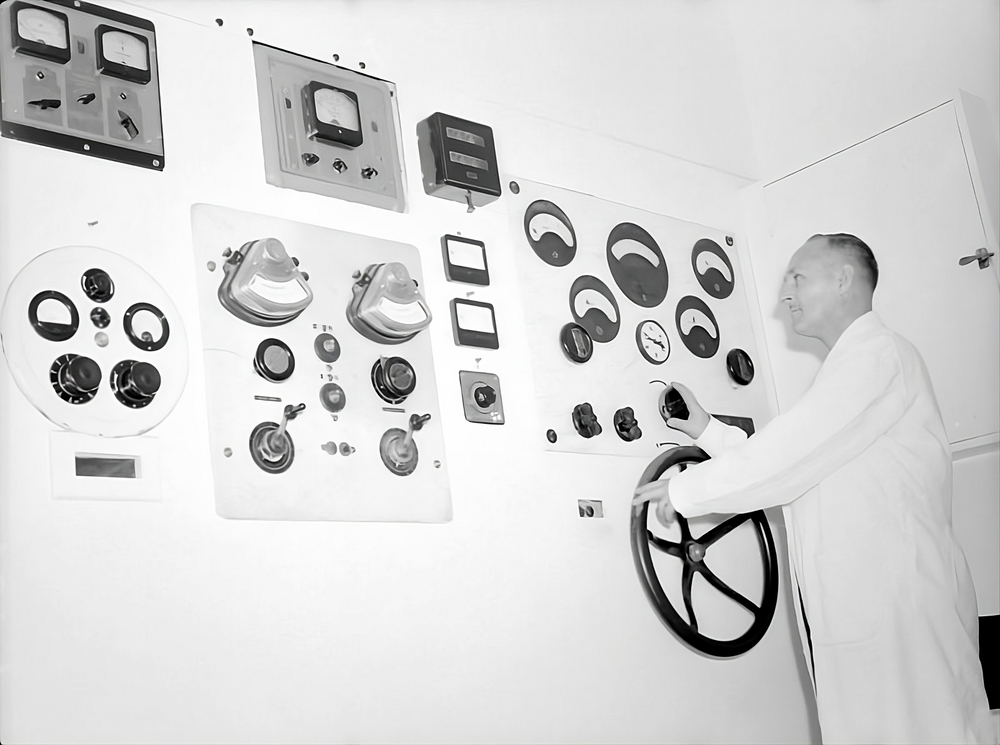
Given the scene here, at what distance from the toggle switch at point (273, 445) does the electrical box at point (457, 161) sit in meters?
0.89

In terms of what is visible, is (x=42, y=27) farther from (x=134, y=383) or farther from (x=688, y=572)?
(x=688, y=572)

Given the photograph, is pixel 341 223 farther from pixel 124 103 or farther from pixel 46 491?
pixel 46 491

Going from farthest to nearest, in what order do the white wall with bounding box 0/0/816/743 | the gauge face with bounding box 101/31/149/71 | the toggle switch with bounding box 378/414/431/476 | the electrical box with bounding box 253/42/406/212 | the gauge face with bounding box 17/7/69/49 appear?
1. the electrical box with bounding box 253/42/406/212
2. the toggle switch with bounding box 378/414/431/476
3. the gauge face with bounding box 101/31/149/71
4. the gauge face with bounding box 17/7/69/49
5. the white wall with bounding box 0/0/816/743

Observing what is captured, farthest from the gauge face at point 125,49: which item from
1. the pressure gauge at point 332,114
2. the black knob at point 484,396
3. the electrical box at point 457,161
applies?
the black knob at point 484,396

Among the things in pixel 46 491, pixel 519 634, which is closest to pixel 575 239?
pixel 519 634

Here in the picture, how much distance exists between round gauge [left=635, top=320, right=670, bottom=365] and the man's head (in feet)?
1.41

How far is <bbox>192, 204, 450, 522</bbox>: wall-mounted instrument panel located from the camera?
242 cm

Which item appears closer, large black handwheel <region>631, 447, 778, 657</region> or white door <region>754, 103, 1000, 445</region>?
large black handwheel <region>631, 447, 778, 657</region>

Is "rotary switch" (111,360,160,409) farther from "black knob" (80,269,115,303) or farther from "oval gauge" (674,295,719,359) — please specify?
"oval gauge" (674,295,719,359)

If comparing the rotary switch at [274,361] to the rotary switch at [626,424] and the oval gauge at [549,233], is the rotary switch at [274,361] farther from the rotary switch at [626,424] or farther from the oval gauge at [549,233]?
the rotary switch at [626,424]

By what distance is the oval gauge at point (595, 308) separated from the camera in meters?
3.32

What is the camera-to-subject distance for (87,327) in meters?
2.21

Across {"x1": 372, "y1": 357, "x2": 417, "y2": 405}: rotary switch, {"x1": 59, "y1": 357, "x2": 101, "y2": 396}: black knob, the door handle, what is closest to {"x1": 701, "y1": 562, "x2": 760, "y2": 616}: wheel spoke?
{"x1": 372, "y1": 357, "x2": 417, "y2": 405}: rotary switch

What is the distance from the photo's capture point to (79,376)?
216cm
